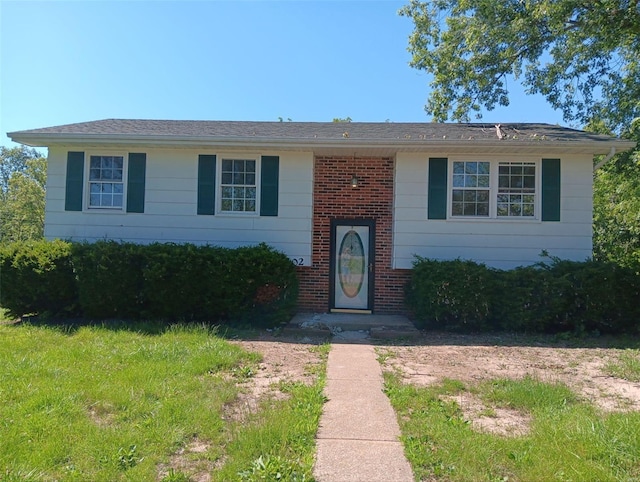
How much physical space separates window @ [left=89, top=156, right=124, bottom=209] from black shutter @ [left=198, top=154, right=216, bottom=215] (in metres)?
1.73

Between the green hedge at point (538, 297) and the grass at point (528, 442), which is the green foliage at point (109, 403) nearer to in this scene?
the grass at point (528, 442)

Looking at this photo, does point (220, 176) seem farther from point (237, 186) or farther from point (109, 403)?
point (109, 403)

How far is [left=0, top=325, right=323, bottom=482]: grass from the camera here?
274 cm

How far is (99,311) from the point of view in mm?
7449

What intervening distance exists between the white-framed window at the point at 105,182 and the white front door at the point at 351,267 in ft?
15.7

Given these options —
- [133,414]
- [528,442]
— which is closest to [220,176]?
[133,414]

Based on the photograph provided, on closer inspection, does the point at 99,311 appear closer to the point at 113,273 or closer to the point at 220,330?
the point at 113,273

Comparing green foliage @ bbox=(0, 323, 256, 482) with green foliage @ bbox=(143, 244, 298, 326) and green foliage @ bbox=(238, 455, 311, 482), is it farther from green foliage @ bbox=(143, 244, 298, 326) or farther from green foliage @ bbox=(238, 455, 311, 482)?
green foliage @ bbox=(143, 244, 298, 326)

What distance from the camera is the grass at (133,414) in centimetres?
274

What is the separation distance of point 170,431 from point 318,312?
5515 mm

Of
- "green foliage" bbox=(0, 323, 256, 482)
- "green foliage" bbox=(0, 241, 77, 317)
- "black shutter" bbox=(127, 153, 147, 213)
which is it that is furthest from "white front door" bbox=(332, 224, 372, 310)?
"green foliage" bbox=(0, 241, 77, 317)

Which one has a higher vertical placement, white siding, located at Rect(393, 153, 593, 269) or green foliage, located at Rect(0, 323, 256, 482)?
white siding, located at Rect(393, 153, 593, 269)

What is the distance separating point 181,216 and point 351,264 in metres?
3.76

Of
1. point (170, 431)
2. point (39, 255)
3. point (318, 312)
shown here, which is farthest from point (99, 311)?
point (170, 431)
